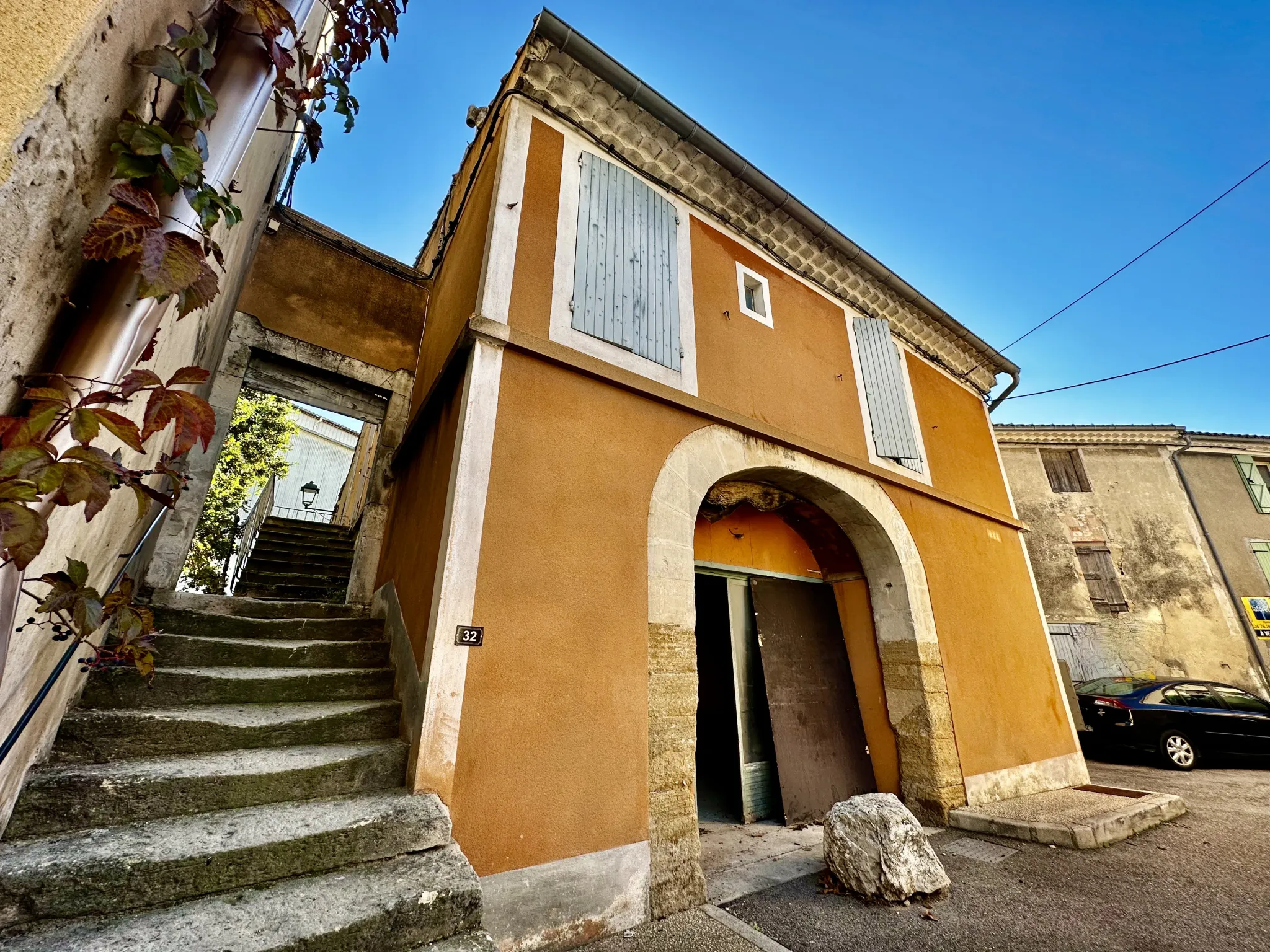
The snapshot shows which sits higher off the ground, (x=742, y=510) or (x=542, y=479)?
(x=742, y=510)

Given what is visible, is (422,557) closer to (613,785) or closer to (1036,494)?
(613,785)

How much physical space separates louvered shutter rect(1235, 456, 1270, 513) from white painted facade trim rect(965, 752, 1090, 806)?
1305 cm

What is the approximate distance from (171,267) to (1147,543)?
18.5m

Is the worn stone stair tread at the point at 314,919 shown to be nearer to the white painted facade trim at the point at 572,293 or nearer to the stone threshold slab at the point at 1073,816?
the white painted facade trim at the point at 572,293

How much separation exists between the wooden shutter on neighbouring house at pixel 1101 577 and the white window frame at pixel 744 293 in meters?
13.1

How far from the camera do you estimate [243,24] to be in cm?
139

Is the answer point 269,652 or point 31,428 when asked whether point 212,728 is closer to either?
point 269,652

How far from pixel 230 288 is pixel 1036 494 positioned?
685 inches

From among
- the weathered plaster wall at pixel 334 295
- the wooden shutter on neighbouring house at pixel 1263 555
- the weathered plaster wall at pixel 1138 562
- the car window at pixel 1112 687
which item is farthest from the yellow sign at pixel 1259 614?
the weathered plaster wall at pixel 334 295

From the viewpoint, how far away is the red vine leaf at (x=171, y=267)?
1050mm

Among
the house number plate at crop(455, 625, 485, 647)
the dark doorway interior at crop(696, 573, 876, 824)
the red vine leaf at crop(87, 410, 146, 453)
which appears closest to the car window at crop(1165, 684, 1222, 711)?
the dark doorway interior at crop(696, 573, 876, 824)

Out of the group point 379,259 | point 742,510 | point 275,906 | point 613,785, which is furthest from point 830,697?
point 379,259

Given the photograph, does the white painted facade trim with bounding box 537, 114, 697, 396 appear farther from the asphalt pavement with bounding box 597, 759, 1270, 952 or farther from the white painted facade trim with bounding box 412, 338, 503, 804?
the asphalt pavement with bounding box 597, 759, 1270, 952

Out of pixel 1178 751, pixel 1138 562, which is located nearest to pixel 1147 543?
pixel 1138 562
